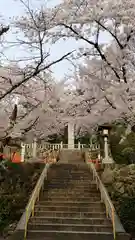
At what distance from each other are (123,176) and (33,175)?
462cm

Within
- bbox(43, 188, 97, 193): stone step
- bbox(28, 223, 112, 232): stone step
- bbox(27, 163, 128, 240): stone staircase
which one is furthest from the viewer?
bbox(43, 188, 97, 193): stone step

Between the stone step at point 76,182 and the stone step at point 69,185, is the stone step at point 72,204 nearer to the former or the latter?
the stone step at point 69,185

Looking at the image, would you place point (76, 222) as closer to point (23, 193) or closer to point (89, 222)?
point (89, 222)

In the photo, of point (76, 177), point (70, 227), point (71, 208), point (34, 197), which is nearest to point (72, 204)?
point (71, 208)

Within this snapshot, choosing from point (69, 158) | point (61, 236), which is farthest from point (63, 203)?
point (69, 158)

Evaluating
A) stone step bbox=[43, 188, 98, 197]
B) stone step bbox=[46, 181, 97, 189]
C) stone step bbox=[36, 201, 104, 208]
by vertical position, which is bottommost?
stone step bbox=[36, 201, 104, 208]

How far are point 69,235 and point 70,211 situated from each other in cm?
199

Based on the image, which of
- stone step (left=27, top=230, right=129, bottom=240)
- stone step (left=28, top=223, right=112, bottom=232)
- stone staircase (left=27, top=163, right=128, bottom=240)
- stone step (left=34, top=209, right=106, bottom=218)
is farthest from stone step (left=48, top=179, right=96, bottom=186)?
stone step (left=27, top=230, right=129, bottom=240)

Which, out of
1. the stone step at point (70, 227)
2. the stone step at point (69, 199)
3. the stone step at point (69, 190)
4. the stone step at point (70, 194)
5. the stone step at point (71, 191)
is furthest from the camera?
the stone step at point (69, 190)

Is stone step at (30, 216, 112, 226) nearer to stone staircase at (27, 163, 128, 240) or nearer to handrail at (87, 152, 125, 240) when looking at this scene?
stone staircase at (27, 163, 128, 240)

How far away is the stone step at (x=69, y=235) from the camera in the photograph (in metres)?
9.87

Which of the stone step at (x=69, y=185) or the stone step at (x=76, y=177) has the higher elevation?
the stone step at (x=76, y=177)

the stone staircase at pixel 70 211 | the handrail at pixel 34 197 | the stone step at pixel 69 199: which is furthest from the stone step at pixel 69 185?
the stone step at pixel 69 199

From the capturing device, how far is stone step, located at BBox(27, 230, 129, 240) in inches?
388
